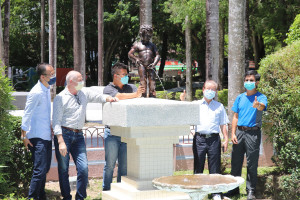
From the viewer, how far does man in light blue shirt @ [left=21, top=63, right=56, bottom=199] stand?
664cm

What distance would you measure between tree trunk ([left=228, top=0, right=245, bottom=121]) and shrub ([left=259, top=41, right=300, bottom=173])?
2501 millimetres

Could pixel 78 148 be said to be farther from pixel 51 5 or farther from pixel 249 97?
pixel 51 5

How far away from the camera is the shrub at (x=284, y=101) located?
314 inches

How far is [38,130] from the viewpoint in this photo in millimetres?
6703

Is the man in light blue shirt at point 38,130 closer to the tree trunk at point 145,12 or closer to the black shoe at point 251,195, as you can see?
the black shoe at point 251,195

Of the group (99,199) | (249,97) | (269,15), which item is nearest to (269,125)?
(249,97)

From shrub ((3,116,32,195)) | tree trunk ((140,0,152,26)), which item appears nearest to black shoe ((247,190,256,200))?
shrub ((3,116,32,195))

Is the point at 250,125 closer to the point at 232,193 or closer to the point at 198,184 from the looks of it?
the point at 232,193

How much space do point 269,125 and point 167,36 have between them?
36.8m

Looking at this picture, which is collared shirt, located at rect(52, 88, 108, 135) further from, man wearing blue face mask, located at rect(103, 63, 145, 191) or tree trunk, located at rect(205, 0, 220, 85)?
tree trunk, located at rect(205, 0, 220, 85)

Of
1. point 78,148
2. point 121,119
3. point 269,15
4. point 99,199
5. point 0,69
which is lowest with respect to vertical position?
point 99,199

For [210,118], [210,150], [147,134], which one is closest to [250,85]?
[210,118]

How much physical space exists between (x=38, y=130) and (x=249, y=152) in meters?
3.20

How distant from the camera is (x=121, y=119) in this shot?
5863 millimetres
